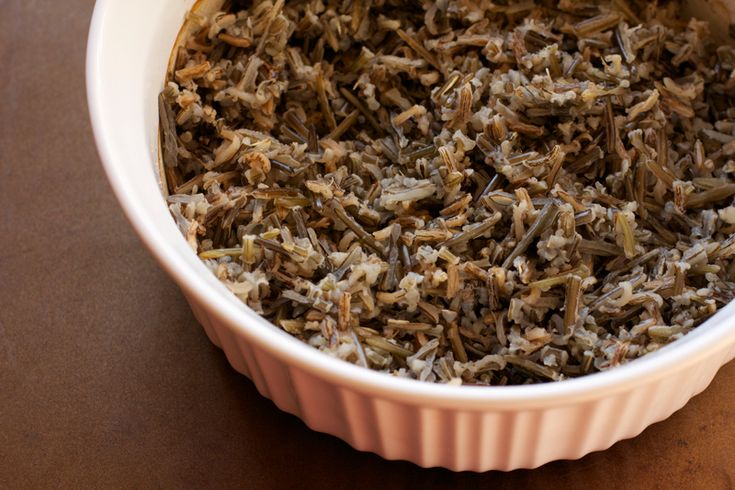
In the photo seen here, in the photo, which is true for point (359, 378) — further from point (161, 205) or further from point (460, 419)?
point (161, 205)

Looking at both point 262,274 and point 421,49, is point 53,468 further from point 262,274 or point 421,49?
point 421,49

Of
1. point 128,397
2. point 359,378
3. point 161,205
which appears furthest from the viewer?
point 128,397

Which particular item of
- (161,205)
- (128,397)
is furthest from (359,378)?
(128,397)

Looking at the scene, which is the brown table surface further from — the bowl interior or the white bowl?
the bowl interior

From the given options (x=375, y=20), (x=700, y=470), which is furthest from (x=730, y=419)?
(x=375, y=20)

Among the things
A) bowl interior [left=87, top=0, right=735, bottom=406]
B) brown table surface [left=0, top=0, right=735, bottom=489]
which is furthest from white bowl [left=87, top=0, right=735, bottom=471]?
brown table surface [left=0, top=0, right=735, bottom=489]

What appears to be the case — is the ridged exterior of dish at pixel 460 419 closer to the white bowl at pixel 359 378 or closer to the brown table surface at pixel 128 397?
the white bowl at pixel 359 378
